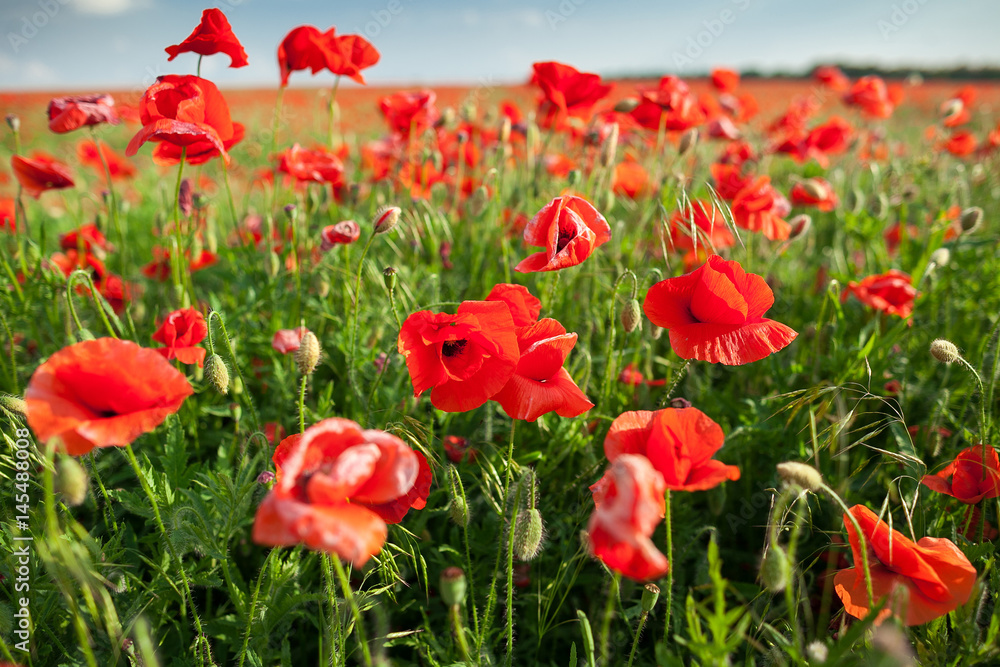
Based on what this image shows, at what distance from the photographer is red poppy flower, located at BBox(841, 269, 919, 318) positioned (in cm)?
175

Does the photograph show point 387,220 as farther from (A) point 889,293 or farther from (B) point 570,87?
(A) point 889,293

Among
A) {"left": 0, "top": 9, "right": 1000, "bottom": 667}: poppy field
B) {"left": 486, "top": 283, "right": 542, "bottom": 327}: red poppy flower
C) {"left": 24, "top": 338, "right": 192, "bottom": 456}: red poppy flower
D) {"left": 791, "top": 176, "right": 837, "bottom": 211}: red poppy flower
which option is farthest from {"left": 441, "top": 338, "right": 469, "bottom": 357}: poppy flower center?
{"left": 791, "top": 176, "right": 837, "bottom": 211}: red poppy flower

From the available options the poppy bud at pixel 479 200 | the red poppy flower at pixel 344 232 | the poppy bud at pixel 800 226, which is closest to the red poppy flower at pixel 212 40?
the red poppy flower at pixel 344 232

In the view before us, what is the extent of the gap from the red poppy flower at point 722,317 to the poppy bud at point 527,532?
1.42 ft

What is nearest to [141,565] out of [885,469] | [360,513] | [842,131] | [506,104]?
[360,513]

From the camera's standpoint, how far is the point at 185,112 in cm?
125

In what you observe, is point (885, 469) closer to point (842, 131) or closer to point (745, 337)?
point (745, 337)

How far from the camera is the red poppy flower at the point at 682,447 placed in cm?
88

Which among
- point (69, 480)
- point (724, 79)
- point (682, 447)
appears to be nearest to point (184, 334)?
point (69, 480)

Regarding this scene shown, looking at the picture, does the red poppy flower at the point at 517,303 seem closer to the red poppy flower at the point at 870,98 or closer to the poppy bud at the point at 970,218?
the poppy bud at the point at 970,218

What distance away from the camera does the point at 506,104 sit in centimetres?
326

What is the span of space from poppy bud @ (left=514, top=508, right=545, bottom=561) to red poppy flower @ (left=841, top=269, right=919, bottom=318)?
135cm

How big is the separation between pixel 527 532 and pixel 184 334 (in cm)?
99

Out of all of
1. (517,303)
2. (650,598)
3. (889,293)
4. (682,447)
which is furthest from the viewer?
(889,293)
